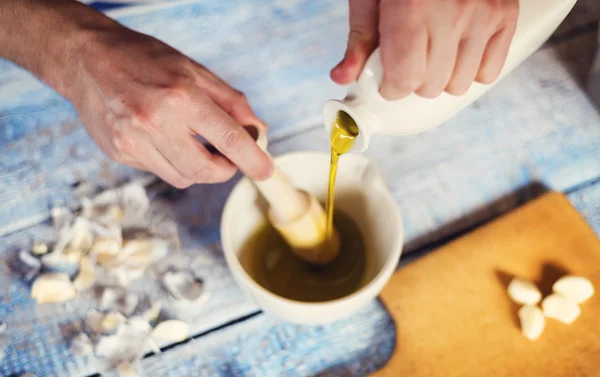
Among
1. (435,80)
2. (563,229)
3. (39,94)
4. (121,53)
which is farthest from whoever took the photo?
(39,94)

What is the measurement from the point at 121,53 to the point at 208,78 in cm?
10

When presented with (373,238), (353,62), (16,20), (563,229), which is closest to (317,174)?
(373,238)

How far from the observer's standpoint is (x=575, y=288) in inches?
25.8

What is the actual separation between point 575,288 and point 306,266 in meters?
0.33

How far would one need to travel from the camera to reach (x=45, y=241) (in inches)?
28.9

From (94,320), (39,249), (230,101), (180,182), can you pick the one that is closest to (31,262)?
(39,249)

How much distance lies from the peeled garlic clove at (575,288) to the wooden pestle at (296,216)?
279 millimetres

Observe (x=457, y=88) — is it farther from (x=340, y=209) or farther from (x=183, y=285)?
(x=183, y=285)

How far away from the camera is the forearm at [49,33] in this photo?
2.14ft

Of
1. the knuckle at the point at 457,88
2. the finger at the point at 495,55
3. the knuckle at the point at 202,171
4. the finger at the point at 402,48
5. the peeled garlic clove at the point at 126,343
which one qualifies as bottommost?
the peeled garlic clove at the point at 126,343

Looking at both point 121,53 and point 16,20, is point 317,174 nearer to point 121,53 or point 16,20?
point 121,53

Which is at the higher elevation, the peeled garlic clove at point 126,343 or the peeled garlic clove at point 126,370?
the peeled garlic clove at point 126,343

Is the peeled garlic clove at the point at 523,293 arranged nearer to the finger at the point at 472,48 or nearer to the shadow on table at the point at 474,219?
the shadow on table at the point at 474,219

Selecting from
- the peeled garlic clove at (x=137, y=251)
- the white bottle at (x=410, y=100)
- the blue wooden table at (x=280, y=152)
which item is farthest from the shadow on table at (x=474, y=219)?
the peeled garlic clove at (x=137, y=251)
